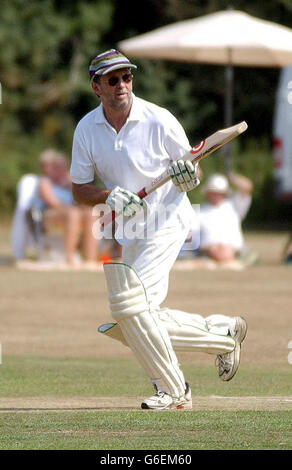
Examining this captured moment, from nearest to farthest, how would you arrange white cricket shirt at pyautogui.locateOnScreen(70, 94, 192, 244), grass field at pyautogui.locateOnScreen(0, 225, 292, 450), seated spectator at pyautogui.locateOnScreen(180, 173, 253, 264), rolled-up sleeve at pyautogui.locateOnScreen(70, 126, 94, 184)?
A: grass field at pyautogui.locateOnScreen(0, 225, 292, 450), white cricket shirt at pyautogui.locateOnScreen(70, 94, 192, 244), rolled-up sleeve at pyautogui.locateOnScreen(70, 126, 94, 184), seated spectator at pyautogui.locateOnScreen(180, 173, 253, 264)

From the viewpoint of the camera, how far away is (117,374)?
8.27m

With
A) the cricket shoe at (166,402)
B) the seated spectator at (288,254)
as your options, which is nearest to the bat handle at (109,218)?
the cricket shoe at (166,402)

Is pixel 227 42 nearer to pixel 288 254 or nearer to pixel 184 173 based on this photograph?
pixel 288 254

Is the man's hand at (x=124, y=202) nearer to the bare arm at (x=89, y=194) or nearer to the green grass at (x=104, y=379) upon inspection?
the bare arm at (x=89, y=194)

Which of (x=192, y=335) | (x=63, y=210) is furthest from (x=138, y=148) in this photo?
(x=63, y=210)

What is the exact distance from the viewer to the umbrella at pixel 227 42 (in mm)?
15906

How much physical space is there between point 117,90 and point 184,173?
661 mm

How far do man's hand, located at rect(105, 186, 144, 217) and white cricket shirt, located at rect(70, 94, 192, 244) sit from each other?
21 centimetres

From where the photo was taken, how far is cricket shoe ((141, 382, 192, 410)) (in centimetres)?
654

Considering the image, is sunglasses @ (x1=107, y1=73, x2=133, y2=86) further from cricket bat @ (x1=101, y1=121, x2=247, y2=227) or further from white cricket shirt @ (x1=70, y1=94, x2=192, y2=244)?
cricket bat @ (x1=101, y1=121, x2=247, y2=227)

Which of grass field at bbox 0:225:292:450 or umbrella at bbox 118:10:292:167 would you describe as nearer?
grass field at bbox 0:225:292:450

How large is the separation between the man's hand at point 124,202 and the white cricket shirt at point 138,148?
21 cm

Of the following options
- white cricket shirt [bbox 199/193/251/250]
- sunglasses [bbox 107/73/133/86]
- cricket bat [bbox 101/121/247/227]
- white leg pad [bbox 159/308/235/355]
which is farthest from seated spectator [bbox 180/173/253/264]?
cricket bat [bbox 101/121/247/227]
